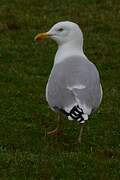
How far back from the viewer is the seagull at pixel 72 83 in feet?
31.7

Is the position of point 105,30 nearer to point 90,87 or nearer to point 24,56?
point 24,56

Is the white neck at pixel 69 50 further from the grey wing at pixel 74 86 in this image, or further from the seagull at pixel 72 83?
the grey wing at pixel 74 86

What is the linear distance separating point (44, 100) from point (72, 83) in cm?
339

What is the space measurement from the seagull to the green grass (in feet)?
1.70

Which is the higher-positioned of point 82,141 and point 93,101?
point 93,101

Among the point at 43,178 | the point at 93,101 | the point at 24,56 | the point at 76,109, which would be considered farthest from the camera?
the point at 24,56

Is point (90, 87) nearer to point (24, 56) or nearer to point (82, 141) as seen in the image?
point (82, 141)

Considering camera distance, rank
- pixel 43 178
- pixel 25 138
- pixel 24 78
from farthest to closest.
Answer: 1. pixel 24 78
2. pixel 25 138
3. pixel 43 178

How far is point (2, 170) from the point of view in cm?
864

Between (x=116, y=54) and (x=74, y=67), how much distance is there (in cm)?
688

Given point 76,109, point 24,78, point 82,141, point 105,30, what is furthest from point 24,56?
point 76,109

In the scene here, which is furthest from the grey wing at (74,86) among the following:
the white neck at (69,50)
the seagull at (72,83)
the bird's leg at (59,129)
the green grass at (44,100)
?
the bird's leg at (59,129)

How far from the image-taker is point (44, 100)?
43.9ft

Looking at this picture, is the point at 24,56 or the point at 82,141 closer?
the point at 82,141
